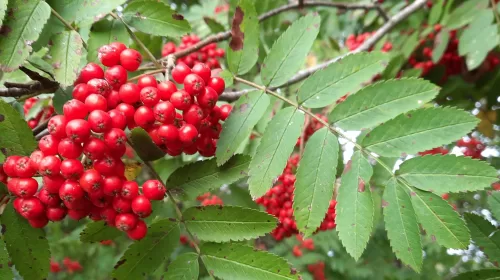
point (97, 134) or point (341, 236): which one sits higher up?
point (97, 134)

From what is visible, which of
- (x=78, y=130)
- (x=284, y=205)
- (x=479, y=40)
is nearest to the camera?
(x=78, y=130)

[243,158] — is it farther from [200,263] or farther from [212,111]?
[200,263]

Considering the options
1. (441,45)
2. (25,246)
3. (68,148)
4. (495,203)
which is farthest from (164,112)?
(441,45)

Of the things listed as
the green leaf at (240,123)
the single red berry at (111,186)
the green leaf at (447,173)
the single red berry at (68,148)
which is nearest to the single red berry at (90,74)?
the single red berry at (68,148)

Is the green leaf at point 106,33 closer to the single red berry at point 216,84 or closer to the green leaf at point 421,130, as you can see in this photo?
the single red berry at point 216,84

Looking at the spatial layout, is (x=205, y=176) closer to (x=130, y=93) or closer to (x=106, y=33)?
(x=130, y=93)

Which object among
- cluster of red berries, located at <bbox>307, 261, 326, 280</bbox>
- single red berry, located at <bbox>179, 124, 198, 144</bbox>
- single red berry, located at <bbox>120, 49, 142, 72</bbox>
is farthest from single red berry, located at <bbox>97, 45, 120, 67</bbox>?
cluster of red berries, located at <bbox>307, 261, 326, 280</bbox>

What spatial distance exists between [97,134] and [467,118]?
1209 mm

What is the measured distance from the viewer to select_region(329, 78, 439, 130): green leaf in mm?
1533

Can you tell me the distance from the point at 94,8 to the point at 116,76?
0.30 m

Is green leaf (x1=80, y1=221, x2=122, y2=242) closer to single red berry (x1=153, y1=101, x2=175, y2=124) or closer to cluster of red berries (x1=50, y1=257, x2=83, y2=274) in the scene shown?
single red berry (x1=153, y1=101, x2=175, y2=124)

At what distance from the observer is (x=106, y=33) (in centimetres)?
164

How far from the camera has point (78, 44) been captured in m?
1.46

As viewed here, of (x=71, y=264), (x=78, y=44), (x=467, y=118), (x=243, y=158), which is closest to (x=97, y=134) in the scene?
(x=78, y=44)
